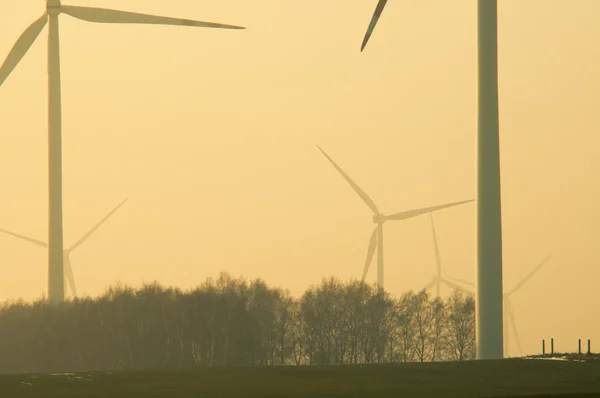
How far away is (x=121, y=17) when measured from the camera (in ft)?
332

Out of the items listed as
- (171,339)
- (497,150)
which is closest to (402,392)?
(497,150)

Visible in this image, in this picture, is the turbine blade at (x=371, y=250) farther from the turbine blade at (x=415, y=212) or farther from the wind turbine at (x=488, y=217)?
the wind turbine at (x=488, y=217)

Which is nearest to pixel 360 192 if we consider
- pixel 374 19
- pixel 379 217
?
pixel 379 217

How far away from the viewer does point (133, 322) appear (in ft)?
491

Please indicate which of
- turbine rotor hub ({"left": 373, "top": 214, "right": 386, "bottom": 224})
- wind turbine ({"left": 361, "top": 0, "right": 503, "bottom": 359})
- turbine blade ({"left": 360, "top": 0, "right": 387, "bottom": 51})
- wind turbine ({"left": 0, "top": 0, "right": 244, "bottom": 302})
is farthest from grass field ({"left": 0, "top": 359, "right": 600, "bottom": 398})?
turbine rotor hub ({"left": 373, "top": 214, "right": 386, "bottom": 224})

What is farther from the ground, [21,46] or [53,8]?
[53,8]

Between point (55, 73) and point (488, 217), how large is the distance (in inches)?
1524

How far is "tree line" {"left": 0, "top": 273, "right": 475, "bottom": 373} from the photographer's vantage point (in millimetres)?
144000

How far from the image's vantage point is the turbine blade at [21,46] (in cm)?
9700

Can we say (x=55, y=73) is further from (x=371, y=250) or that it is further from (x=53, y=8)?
(x=371, y=250)

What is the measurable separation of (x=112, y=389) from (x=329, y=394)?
25.2ft

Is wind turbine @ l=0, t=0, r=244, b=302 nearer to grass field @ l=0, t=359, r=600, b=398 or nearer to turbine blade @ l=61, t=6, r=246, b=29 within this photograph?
turbine blade @ l=61, t=6, r=246, b=29

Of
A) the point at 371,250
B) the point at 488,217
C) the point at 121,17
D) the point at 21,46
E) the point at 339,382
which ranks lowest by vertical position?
the point at 339,382

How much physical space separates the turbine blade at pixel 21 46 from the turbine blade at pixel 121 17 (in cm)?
237
